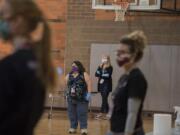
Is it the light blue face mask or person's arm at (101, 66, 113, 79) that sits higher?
the light blue face mask

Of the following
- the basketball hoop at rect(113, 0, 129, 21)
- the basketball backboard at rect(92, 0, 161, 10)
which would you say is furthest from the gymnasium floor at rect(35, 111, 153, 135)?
the basketball backboard at rect(92, 0, 161, 10)

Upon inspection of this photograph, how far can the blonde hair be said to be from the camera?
2266mm

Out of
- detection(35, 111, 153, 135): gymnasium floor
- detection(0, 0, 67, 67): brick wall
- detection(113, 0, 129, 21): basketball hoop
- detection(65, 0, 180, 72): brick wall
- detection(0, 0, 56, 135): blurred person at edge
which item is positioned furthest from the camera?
detection(0, 0, 67, 67): brick wall

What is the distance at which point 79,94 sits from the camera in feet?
34.1

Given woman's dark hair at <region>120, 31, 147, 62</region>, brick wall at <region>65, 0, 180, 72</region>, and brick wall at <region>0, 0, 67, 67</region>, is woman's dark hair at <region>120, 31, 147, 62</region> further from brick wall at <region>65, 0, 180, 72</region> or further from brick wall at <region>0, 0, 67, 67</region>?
brick wall at <region>0, 0, 67, 67</region>

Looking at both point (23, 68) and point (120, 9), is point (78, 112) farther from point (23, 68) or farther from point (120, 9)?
→ point (23, 68)

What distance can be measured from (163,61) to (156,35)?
0.98 m

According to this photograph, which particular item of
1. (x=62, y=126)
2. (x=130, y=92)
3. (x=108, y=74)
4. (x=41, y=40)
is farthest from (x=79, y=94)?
(x=41, y=40)

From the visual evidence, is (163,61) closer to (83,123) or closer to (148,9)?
(148,9)

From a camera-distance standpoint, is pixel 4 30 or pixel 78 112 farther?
pixel 78 112

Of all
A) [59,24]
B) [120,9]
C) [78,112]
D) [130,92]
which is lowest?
[78,112]

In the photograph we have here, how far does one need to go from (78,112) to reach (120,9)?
246 inches

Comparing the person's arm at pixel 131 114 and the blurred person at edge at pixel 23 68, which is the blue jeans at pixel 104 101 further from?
the blurred person at edge at pixel 23 68

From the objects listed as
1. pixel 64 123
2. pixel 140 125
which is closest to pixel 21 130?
pixel 140 125
